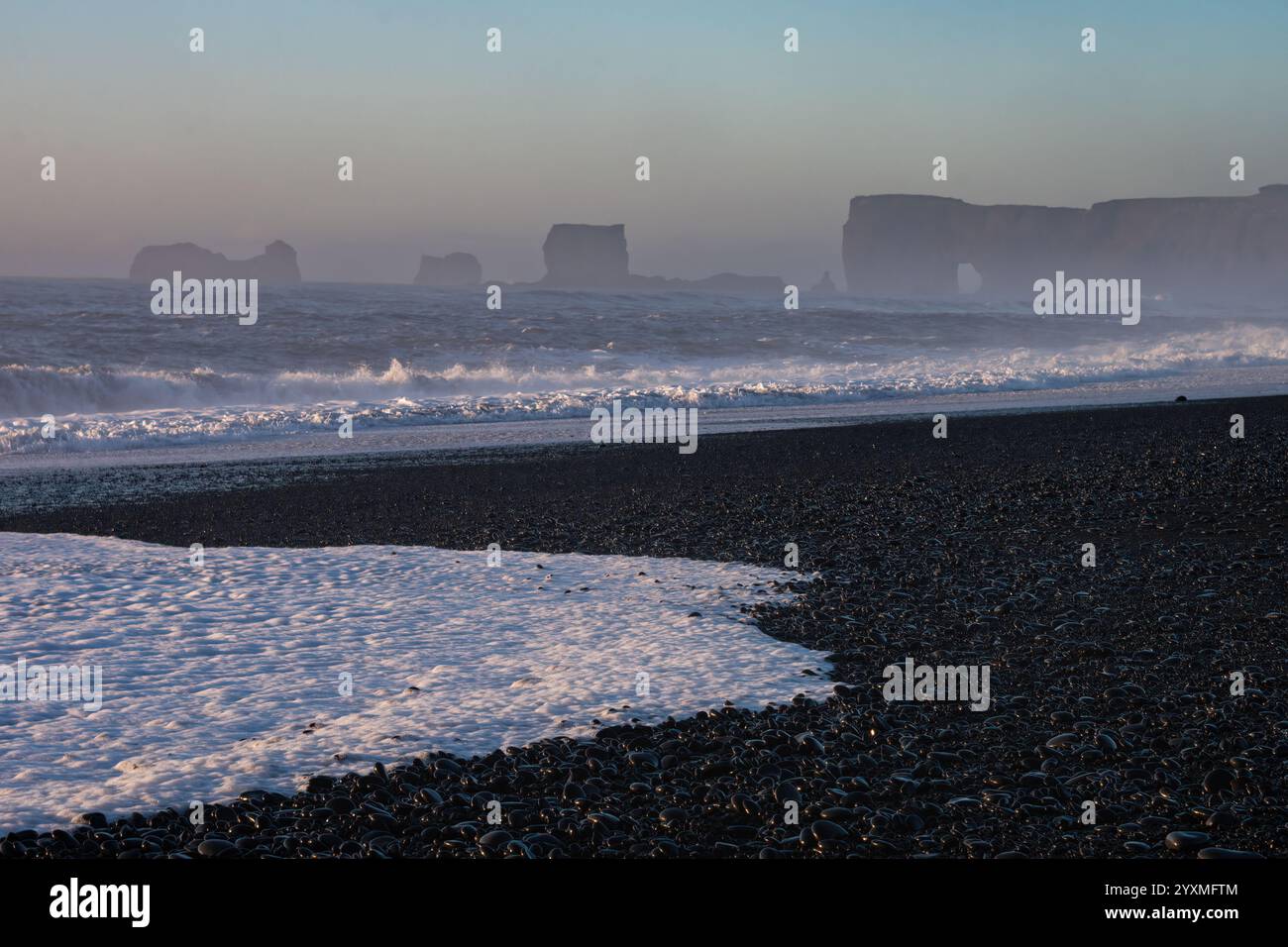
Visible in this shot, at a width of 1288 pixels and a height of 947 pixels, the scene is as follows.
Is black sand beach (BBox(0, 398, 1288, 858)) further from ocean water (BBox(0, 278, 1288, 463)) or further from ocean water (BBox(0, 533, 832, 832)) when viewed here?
ocean water (BBox(0, 278, 1288, 463))

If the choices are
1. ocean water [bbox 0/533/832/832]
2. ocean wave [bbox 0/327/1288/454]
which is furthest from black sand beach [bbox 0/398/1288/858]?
ocean wave [bbox 0/327/1288/454]

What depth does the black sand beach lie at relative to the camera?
203 inches

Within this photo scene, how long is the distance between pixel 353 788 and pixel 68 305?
183ft

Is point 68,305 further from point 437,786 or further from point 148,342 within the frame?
point 437,786

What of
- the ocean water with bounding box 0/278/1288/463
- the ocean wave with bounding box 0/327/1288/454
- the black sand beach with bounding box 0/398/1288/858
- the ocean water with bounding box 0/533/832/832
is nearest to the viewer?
the black sand beach with bounding box 0/398/1288/858

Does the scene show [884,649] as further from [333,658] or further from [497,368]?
[497,368]

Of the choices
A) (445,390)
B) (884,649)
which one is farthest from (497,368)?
Result: (884,649)

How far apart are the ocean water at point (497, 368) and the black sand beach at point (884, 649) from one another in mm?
7467

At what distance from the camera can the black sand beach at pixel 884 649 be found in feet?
16.9

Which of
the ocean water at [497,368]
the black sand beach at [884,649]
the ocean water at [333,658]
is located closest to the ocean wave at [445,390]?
the ocean water at [497,368]

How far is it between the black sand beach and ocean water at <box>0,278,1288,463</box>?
294 inches

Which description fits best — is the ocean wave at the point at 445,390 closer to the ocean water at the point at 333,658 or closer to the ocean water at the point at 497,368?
the ocean water at the point at 497,368

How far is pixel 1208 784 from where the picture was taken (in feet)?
18.2
